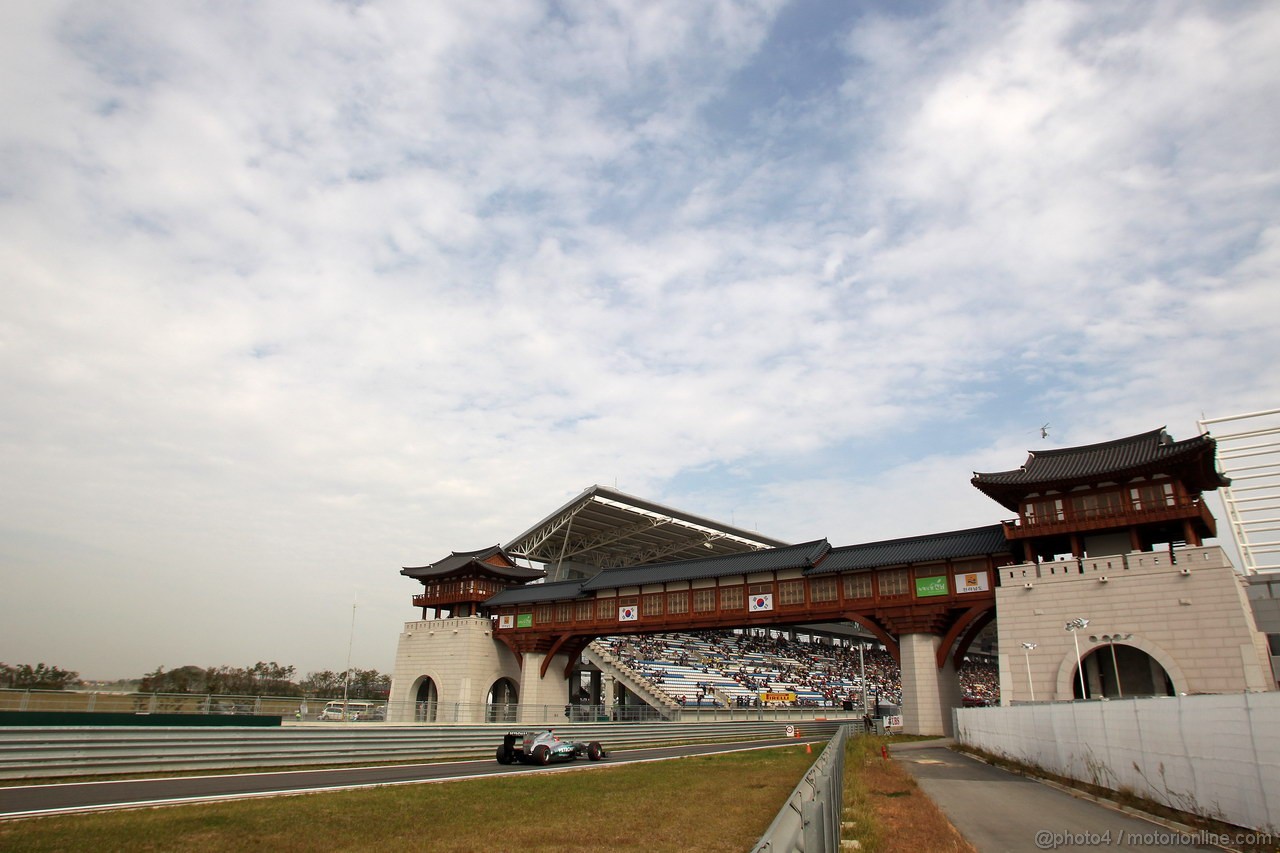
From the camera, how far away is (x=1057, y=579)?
32375 millimetres

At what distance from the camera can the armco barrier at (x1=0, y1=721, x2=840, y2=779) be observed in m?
16.1

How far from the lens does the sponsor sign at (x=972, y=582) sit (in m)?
36.5

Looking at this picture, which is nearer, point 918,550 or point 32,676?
point 918,550

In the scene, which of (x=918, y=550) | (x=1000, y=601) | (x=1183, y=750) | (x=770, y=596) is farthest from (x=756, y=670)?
(x=1183, y=750)

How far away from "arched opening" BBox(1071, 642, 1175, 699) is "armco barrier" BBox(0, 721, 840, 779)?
81.9 ft

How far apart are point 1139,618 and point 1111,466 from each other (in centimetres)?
645

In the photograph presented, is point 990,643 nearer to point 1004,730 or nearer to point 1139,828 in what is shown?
point 1004,730

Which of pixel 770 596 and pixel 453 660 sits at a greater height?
pixel 770 596

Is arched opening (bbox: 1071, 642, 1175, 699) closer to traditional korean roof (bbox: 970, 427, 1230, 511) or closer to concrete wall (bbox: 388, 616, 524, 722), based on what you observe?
traditional korean roof (bbox: 970, 427, 1230, 511)

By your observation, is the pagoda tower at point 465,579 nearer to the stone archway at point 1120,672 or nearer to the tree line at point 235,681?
the tree line at point 235,681

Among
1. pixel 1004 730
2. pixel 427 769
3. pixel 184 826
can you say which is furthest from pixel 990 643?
pixel 184 826

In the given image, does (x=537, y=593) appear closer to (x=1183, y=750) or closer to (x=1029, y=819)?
(x=1029, y=819)

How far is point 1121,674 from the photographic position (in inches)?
1242

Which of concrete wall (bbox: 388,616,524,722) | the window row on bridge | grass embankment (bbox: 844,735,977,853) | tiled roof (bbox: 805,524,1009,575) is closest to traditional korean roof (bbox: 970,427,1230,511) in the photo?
tiled roof (bbox: 805,524,1009,575)
